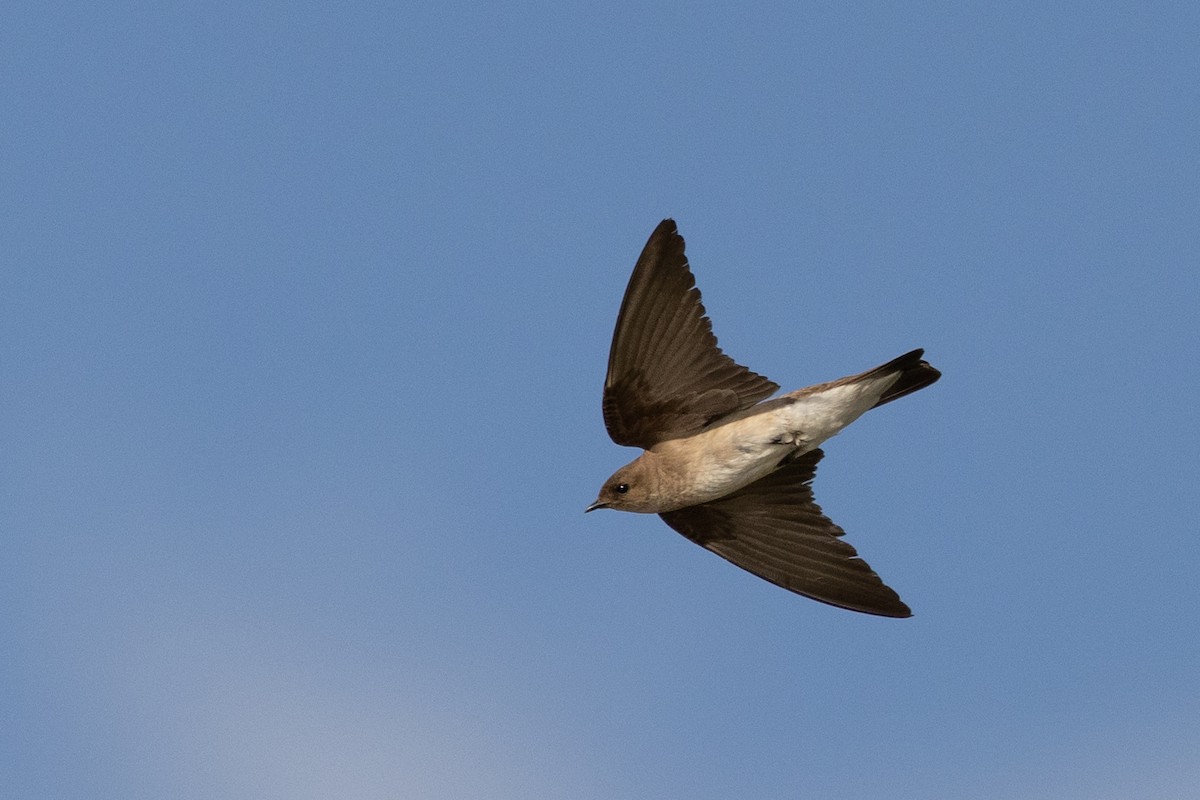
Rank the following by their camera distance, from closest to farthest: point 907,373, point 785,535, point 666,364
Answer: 1. point 907,373
2. point 666,364
3. point 785,535

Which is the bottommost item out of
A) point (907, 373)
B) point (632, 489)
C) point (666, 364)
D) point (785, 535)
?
point (785, 535)

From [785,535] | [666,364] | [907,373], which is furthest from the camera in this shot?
[785,535]

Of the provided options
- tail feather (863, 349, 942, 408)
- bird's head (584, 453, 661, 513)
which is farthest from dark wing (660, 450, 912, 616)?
tail feather (863, 349, 942, 408)

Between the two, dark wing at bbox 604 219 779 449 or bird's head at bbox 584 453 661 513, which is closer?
dark wing at bbox 604 219 779 449

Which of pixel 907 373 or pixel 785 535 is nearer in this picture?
pixel 907 373

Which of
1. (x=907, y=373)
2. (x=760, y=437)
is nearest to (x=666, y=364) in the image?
(x=760, y=437)

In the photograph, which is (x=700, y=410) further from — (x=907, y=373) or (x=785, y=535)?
(x=907, y=373)

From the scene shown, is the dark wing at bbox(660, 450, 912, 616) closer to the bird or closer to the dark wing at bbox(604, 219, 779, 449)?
the bird

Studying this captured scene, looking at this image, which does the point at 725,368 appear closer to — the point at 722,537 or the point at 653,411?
the point at 653,411
